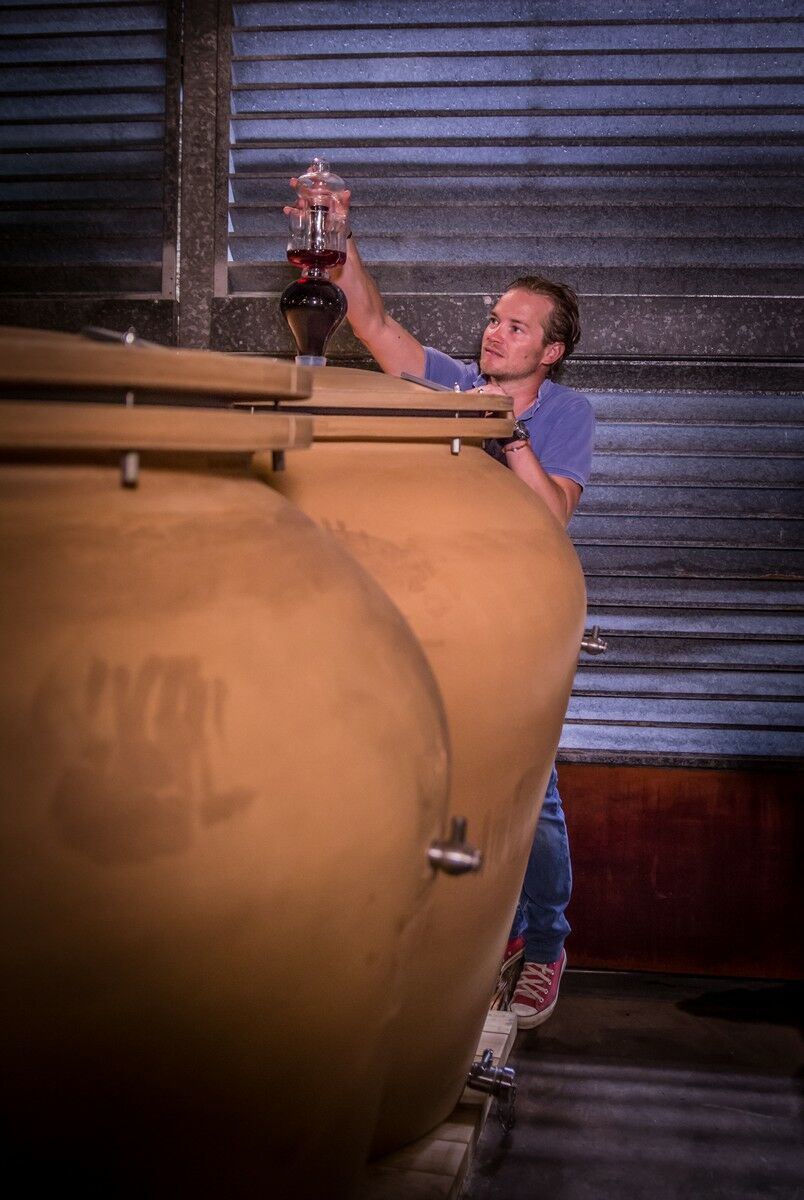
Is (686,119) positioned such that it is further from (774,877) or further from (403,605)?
(403,605)

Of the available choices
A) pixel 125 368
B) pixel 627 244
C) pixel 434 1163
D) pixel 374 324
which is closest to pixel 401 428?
pixel 125 368

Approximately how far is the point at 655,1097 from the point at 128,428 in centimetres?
191

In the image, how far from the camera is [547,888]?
2.67 meters

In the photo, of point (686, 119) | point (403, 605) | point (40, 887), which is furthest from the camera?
point (686, 119)

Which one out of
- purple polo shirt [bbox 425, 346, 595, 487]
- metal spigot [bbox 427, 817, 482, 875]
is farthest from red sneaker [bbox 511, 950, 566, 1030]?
metal spigot [bbox 427, 817, 482, 875]

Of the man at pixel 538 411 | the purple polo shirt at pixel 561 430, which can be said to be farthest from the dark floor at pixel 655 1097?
the purple polo shirt at pixel 561 430

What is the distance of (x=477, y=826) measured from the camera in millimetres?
1464

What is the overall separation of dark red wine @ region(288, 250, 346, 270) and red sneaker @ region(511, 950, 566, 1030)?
1493 millimetres

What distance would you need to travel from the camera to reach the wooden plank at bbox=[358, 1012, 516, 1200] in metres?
1.60

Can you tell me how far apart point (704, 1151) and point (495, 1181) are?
1.20 ft

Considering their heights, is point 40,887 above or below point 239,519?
below

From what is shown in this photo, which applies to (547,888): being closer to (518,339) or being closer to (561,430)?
(561,430)

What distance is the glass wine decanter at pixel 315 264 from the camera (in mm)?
1882

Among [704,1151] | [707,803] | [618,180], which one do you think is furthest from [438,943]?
[618,180]
